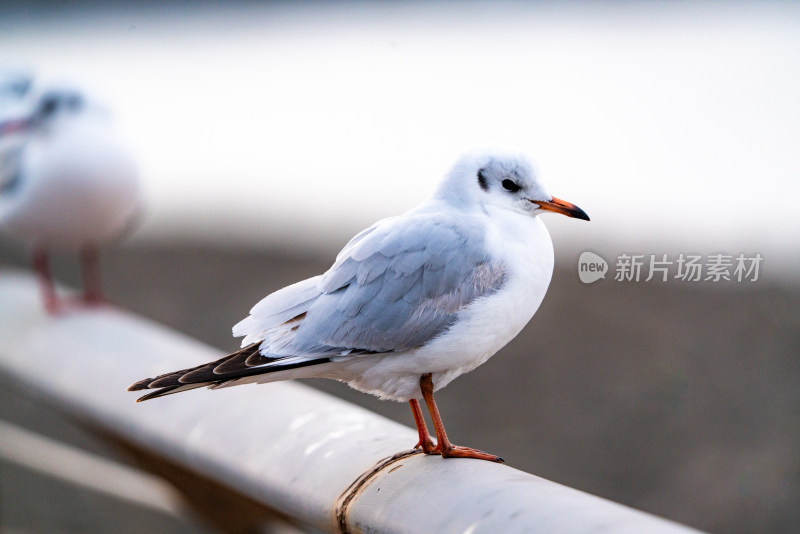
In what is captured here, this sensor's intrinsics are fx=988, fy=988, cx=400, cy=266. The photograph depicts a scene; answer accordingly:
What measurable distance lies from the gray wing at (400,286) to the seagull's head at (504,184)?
4 centimetres

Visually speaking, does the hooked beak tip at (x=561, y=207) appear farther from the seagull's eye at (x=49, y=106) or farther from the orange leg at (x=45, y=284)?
the orange leg at (x=45, y=284)

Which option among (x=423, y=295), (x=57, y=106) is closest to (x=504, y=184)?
(x=423, y=295)

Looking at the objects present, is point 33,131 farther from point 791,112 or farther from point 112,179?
point 791,112

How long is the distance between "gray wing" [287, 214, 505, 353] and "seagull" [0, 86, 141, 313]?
19.2 inches

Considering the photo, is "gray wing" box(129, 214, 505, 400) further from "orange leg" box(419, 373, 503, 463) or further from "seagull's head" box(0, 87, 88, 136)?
"seagull's head" box(0, 87, 88, 136)

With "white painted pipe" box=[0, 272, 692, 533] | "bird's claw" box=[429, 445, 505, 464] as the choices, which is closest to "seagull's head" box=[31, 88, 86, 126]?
"white painted pipe" box=[0, 272, 692, 533]

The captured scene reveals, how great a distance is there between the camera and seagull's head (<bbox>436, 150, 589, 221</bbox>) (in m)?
0.82

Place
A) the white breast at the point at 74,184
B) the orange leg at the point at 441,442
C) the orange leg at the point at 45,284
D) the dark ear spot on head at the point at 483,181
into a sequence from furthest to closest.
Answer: the orange leg at the point at 45,284, the white breast at the point at 74,184, the orange leg at the point at 441,442, the dark ear spot on head at the point at 483,181

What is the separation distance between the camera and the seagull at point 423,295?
33.7 inches

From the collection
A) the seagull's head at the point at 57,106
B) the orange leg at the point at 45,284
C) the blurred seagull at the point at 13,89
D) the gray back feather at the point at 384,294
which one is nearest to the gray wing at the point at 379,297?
the gray back feather at the point at 384,294

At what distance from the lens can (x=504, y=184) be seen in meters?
0.84

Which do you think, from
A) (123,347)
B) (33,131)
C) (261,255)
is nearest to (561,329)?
(261,255)

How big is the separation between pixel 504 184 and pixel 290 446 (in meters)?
0.38

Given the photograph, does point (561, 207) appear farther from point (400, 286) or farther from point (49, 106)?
point (49, 106)
